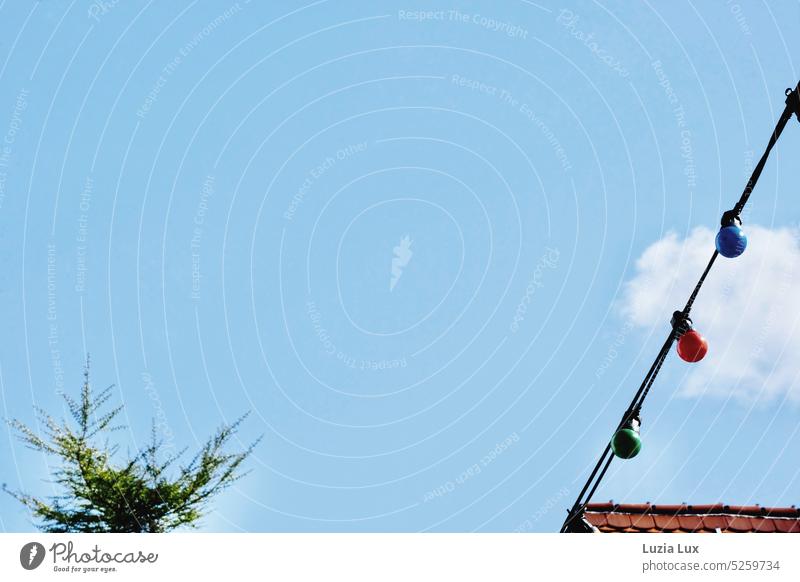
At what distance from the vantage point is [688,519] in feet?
29.7

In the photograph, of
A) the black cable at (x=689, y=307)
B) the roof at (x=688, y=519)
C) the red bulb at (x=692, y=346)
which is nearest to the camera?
the black cable at (x=689, y=307)

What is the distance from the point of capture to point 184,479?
8.86m

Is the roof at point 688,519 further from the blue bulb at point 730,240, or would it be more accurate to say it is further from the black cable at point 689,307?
the blue bulb at point 730,240

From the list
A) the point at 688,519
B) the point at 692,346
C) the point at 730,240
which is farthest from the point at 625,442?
the point at 688,519

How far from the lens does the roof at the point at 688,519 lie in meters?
8.84

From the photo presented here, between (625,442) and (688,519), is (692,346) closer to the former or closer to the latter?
(625,442)

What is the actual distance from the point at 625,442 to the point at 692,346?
137cm
